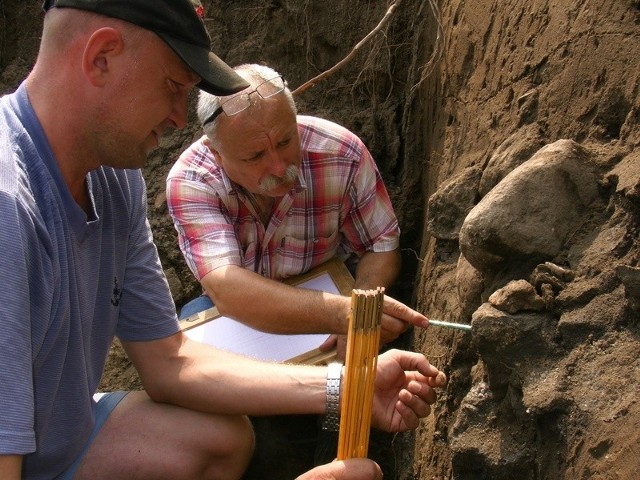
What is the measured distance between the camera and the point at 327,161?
3156 mm

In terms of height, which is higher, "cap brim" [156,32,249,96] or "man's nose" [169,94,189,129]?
"cap brim" [156,32,249,96]

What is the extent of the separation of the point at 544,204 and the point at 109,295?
114 cm

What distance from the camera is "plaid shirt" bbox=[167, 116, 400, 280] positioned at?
310 cm

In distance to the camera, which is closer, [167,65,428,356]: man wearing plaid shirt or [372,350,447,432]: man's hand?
[372,350,447,432]: man's hand

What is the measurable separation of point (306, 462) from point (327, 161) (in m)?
1.17

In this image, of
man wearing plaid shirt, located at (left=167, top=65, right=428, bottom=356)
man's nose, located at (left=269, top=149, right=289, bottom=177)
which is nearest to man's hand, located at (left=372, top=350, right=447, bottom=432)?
man wearing plaid shirt, located at (left=167, top=65, right=428, bottom=356)

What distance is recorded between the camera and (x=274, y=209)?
3.17 metres

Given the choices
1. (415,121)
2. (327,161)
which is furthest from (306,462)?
(415,121)

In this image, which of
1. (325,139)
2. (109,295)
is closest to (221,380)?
(109,295)

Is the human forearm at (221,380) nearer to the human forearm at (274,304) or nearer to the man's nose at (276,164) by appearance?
the human forearm at (274,304)

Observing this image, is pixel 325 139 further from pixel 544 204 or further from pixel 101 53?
pixel 101 53

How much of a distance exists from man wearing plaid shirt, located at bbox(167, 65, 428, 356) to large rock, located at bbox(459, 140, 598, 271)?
0.86 meters

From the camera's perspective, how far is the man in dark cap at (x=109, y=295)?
1.78m

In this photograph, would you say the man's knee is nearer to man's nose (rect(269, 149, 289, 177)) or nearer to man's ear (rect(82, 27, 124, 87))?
man's nose (rect(269, 149, 289, 177))
